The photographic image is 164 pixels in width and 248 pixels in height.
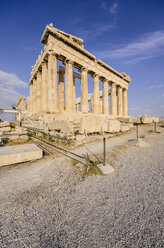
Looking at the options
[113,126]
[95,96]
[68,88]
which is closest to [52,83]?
[68,88]

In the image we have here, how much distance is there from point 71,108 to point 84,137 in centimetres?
821

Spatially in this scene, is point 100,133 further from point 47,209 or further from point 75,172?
point 47,209

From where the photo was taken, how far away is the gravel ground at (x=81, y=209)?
112cm

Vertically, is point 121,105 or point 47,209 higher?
point 121,105

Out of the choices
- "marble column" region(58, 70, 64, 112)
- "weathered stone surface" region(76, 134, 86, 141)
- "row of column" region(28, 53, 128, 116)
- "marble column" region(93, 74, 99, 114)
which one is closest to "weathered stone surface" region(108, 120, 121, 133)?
"weathered stone surface" region(76, 134, 86, 141)

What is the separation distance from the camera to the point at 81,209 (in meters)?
1.52

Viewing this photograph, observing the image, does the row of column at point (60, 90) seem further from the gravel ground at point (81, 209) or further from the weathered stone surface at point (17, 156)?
the gravel ground at point (81, 209)

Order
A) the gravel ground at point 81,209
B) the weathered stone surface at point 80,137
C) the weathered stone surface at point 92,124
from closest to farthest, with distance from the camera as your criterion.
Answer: the gravel ground at point 81,209 → the weathered stone surface at point 80,137 → the weathered stone surface at point 92,124

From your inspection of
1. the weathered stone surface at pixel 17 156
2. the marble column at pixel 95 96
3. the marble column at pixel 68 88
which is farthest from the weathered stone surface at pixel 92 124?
the marble column at pixel 95 96

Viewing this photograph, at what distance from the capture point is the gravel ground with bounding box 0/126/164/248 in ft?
3.66

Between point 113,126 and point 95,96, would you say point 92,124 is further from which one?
point 95,96

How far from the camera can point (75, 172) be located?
2.61 metres

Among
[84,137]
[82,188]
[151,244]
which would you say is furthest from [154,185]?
[84,137]

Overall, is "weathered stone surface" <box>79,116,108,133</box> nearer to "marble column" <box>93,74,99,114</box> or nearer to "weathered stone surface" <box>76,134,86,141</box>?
"weathered stone surface" <box>76,134,86,141</box>
